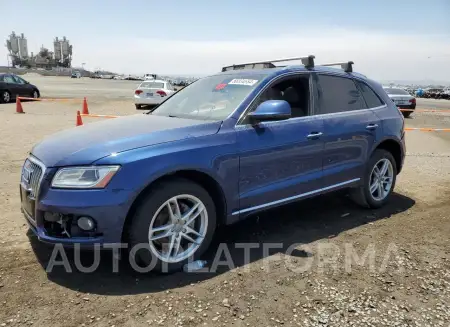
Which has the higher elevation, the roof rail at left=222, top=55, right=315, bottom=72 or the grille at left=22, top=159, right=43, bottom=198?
the roof rail at left=222, top=55, right=315, bottom=72

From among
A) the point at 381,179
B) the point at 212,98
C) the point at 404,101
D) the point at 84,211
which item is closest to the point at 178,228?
the point at 84,211

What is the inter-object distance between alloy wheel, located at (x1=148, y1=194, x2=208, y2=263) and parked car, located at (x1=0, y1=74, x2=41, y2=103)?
21072 mm

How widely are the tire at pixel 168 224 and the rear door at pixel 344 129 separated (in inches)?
63.9

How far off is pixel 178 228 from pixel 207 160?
2.06 ft

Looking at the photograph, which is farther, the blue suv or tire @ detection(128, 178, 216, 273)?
tire @ detection(128, 178, 216, 273)

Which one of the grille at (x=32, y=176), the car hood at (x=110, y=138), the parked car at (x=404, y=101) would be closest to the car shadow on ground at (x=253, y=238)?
the grille at (x=32, y=176)

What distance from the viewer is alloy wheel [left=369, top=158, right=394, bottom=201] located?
511 centimetres

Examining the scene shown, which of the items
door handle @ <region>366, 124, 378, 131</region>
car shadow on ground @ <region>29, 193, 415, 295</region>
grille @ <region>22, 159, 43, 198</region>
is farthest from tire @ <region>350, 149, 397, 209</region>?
grille @ <region>22, 159, 43, 198</region>

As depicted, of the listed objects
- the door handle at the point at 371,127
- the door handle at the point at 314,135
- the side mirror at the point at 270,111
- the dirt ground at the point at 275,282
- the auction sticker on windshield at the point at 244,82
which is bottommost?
the dirt ground at the point at 275,282

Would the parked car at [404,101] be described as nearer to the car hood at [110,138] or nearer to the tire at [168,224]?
the car hood at [110,138]

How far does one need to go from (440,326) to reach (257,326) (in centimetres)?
128

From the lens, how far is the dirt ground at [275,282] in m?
2.80

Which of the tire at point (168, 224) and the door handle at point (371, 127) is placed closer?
the tire at point (168, 224)

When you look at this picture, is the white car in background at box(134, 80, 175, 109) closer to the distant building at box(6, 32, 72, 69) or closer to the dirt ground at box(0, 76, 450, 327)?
the dirt ground at box(0, 76, 450, 327)
